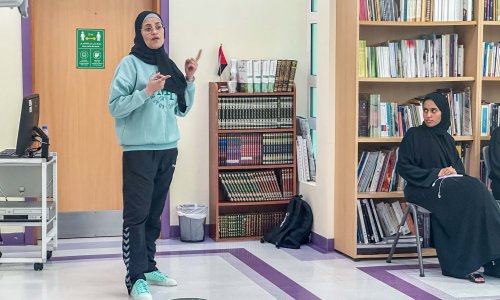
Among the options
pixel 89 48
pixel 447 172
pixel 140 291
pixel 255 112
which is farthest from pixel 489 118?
pixel 89 48

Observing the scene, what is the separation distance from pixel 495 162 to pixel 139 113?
2590 millimetres

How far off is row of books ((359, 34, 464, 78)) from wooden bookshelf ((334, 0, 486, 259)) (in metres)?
0.07

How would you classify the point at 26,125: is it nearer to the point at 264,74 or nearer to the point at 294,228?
the point at 264,74

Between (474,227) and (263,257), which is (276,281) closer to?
→ (263,257)

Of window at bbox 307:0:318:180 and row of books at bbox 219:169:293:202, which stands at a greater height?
window at bbox 307:0:318:180

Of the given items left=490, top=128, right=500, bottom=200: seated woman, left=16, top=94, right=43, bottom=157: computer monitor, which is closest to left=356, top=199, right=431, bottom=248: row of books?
left=490, top=128, right=500, bottom=200: seated woman

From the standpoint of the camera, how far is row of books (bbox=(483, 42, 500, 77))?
21.0 ft

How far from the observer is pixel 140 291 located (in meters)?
5.04

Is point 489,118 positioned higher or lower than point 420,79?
lower

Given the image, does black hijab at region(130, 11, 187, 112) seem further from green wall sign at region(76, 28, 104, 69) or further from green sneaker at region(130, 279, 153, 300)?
green wall sign at region(76, 28, 104, 69)

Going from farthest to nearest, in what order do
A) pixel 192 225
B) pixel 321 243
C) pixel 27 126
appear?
1. pixel 192 225
2. pixel 321 243
3. pixel 27 126

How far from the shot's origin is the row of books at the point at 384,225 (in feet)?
20.6

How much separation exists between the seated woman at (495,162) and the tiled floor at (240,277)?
2.26 ft

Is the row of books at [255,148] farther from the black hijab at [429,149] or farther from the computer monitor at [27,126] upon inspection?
the computer monitor at [27,126]
